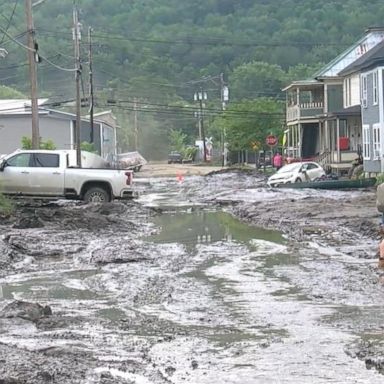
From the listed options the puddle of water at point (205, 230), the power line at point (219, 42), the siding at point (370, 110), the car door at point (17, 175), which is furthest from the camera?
the power line at point (219, 42)

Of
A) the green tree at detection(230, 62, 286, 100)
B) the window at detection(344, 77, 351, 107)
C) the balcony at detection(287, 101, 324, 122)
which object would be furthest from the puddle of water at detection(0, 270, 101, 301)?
the green tree at detection(230, 62, 286, 100)

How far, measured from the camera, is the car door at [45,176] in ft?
96.4

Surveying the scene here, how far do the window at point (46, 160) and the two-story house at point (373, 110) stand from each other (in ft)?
71.2

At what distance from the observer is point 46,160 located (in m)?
29.7

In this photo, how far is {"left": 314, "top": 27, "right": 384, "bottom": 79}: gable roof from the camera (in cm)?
6500

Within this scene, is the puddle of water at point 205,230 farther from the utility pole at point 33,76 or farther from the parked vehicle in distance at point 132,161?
the parked vehicle in distance at point 132,161

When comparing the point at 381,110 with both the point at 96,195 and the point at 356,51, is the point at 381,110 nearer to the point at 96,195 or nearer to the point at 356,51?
the point at 356,51

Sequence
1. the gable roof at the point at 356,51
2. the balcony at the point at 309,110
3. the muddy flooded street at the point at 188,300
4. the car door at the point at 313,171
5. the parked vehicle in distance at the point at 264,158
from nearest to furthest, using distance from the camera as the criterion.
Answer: the muddy flooded street at the point at 188,300 < the car door at the point at 313,171 < the gable roof at the point at 356,51 < the balcony at the point at 309,110 < the parked vehicle in distance at the point at 264,158

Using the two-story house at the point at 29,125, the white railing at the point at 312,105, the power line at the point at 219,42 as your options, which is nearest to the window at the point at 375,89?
the white railing at the point at 312,105

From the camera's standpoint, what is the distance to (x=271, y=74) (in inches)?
4476

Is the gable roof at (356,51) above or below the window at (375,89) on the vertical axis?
above

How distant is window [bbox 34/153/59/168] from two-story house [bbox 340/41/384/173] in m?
21.7

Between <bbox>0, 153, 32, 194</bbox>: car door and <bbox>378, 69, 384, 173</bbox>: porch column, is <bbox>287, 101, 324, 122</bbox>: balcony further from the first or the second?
<bbox>0, 153, 32, 194</bbox>: car door

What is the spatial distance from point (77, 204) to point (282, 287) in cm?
1628
